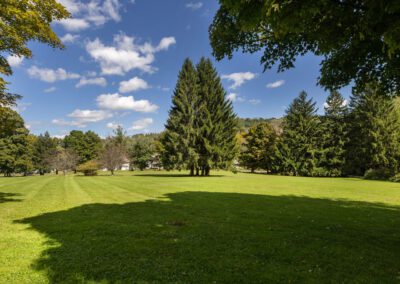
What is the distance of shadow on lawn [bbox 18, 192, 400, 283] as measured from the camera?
4734 mm

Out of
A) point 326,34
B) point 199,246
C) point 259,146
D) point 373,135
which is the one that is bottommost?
point 199,246

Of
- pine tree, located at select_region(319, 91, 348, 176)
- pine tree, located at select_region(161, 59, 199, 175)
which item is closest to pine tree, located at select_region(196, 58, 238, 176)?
pine tree, located at select_region(161, 59, 199, 175)

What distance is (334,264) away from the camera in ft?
16.9

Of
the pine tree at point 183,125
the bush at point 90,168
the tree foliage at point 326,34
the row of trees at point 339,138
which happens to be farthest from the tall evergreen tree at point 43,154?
the tree foliage at point 326,34

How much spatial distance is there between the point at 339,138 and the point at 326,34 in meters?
44.8

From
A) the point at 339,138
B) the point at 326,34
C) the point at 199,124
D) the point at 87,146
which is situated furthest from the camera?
the point at 87,146

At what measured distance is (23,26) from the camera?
1009 cm

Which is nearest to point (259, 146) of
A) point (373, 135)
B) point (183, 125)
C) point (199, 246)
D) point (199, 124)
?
point (373, 135)

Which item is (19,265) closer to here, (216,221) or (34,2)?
(216,221)

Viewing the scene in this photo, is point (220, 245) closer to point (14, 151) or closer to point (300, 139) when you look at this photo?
point (300, 139)

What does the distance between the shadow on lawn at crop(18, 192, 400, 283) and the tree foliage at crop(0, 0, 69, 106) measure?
23.1 feet

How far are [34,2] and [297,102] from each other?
44.1 metres

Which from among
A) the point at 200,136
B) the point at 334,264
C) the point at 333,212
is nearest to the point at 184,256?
the point at 334,264

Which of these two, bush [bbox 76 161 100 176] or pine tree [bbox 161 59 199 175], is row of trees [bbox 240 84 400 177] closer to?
pine tree [bbox 161 59 199 175]
